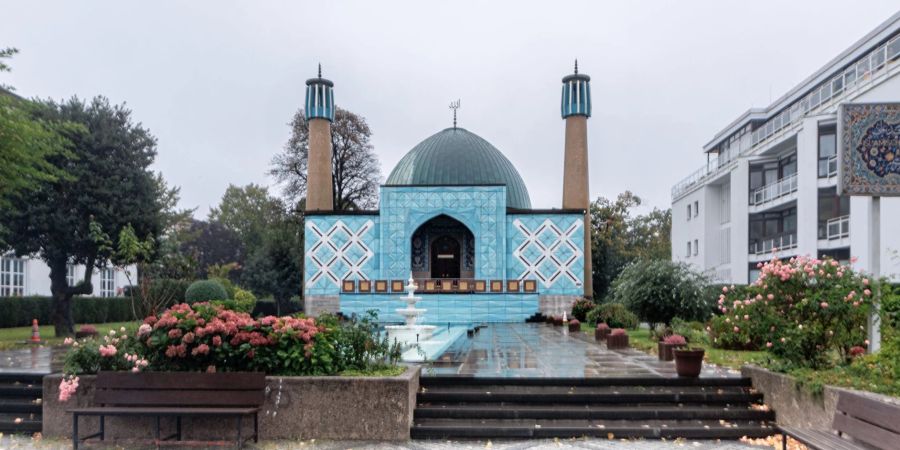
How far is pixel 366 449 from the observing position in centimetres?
745

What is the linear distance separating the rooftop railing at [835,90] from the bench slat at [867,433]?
18.2 metres

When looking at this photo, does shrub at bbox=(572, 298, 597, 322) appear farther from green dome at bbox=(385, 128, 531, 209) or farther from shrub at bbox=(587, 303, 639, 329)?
green dome at bbox=(385, 128, 531, 209)

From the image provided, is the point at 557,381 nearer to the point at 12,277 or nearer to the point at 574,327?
the point at 574,327

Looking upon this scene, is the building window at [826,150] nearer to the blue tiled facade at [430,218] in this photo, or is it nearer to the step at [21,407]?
the blue tiled facade at [430,218]

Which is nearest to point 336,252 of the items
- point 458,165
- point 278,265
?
point 458,165

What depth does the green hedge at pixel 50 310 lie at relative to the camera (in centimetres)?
2811

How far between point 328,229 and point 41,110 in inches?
623

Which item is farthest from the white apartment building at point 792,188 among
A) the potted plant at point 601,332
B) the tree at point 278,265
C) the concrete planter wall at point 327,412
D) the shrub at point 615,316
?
the tree at point 278,265

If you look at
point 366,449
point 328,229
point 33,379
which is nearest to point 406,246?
point 328,229

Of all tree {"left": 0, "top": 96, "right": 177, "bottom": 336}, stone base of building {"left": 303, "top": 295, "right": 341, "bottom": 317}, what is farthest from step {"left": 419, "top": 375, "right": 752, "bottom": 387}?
stone base of building {"left": 303, "top": 295, "right": 341, "bottom": 317}

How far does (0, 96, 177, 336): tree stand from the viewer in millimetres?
20953

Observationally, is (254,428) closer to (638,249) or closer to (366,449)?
(366,449)

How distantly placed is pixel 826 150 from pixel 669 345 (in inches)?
701

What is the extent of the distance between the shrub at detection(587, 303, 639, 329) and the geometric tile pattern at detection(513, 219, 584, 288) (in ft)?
33.1
